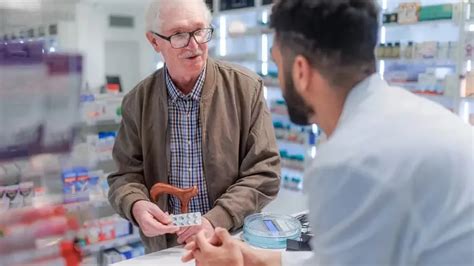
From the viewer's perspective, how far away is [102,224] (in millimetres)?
3586

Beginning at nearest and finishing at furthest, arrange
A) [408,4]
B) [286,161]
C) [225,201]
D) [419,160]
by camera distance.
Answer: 1. [419,160]
2. [225,201]
3. [408,4]
4. [286,161]

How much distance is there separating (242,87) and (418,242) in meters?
1.07

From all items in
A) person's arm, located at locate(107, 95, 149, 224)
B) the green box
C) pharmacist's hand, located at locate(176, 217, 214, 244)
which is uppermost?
the green box

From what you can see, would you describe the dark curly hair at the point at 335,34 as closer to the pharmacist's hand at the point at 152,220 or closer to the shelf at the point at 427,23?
the pharmacist's hand at the point at 152,220

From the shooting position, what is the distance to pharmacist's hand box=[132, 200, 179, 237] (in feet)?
A: 4.87

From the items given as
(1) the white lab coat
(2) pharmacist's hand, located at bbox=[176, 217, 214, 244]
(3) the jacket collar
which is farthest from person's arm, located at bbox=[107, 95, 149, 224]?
(1) the white lab coat

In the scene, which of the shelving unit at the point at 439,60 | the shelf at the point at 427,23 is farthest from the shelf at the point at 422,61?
the shelf at the point at 427,23

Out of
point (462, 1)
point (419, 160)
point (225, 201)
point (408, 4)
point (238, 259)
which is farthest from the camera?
point (408, 4)

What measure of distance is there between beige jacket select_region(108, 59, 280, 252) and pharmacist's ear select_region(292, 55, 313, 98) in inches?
29.8

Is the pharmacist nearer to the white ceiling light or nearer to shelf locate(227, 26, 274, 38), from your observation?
the white ceiling light

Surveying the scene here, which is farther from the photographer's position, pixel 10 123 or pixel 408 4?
pixel 408 4

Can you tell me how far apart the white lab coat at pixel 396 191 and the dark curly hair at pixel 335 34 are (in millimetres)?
110

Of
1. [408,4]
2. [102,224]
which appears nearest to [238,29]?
[408,4]

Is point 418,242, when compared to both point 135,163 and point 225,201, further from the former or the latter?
point 135,163
